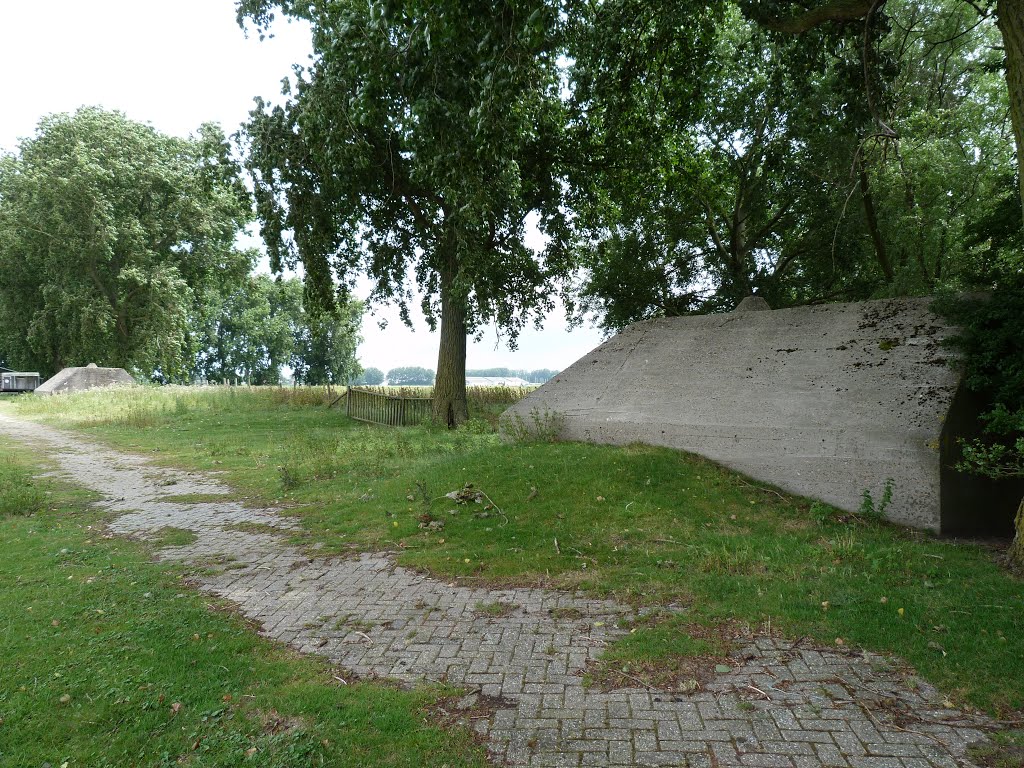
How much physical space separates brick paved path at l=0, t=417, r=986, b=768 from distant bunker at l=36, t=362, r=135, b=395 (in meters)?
33.1

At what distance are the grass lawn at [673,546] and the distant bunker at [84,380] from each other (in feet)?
87.2

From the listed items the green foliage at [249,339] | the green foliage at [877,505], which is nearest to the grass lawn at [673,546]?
the green foliage at [877,505]

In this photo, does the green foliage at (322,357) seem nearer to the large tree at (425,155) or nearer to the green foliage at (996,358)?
the large tree at (425,155)

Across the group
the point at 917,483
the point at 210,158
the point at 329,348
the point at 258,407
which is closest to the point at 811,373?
the point at 917,483

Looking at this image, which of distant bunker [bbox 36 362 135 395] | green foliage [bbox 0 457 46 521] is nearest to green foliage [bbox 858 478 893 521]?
green foliage [bbox 0 457 46 521]

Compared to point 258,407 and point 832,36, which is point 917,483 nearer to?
point 832,36

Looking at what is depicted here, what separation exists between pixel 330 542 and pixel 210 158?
52.6 feet

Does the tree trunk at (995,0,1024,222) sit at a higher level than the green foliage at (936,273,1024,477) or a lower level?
higher

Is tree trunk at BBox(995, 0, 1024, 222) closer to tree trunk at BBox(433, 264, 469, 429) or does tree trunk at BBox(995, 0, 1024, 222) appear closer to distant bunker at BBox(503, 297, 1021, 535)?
distant bunker at BBox(503, 297, 1021, 535)

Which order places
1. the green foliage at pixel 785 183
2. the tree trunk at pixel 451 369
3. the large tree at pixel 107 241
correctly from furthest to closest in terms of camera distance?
the large tree at pixel 107 241 → the tree trunk at pixel 451 369 → the green foliage at pixel 785 183

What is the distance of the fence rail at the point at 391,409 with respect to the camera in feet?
67.3

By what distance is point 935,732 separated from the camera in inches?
133

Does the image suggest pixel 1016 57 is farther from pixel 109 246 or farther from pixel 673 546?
pixel 109 246

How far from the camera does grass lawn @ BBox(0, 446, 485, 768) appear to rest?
3.25 metres
